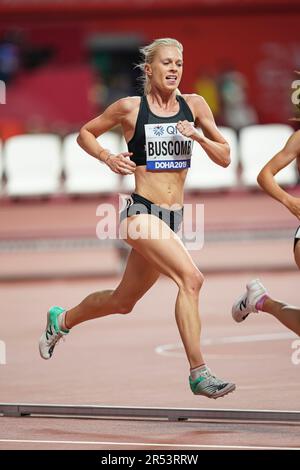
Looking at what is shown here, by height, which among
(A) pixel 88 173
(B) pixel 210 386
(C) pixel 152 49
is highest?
(A) pixel 88 173

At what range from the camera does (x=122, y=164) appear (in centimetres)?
892

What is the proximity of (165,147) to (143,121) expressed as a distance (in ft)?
0.82

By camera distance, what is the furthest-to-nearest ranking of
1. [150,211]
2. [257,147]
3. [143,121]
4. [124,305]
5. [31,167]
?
[257,147]
[31,167]
[124,305]
[143,121]
[150,211]

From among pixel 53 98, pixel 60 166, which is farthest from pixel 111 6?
pixel 60 166

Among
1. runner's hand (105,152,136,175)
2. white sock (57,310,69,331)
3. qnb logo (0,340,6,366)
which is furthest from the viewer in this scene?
qnb logo (0,340,6,366)

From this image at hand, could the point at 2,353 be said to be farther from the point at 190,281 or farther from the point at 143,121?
the point at 190,281

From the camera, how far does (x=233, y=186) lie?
84.3 feet

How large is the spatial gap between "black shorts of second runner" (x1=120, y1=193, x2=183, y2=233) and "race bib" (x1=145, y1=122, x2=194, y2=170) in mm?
228

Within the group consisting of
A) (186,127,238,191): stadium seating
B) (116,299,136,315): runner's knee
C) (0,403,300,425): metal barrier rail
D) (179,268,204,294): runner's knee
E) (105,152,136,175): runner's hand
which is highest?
(186,127,238,191): stadium seating

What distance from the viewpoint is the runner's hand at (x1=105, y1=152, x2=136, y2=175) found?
889 centimetres

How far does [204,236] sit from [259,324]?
4053 millimetres

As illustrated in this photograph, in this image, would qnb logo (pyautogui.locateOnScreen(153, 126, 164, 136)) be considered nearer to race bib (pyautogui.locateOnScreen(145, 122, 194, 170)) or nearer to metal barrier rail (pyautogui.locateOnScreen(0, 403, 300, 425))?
race bib (pyautogui.locateOnScreen(145, 122, 194, 170))

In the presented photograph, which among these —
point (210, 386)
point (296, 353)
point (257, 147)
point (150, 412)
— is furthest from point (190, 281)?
Answer: point (257, 147)

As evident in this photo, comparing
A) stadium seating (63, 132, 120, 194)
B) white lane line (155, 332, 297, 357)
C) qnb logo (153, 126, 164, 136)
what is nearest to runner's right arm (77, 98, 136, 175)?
qnb logo (153, 126, 164, 136)
